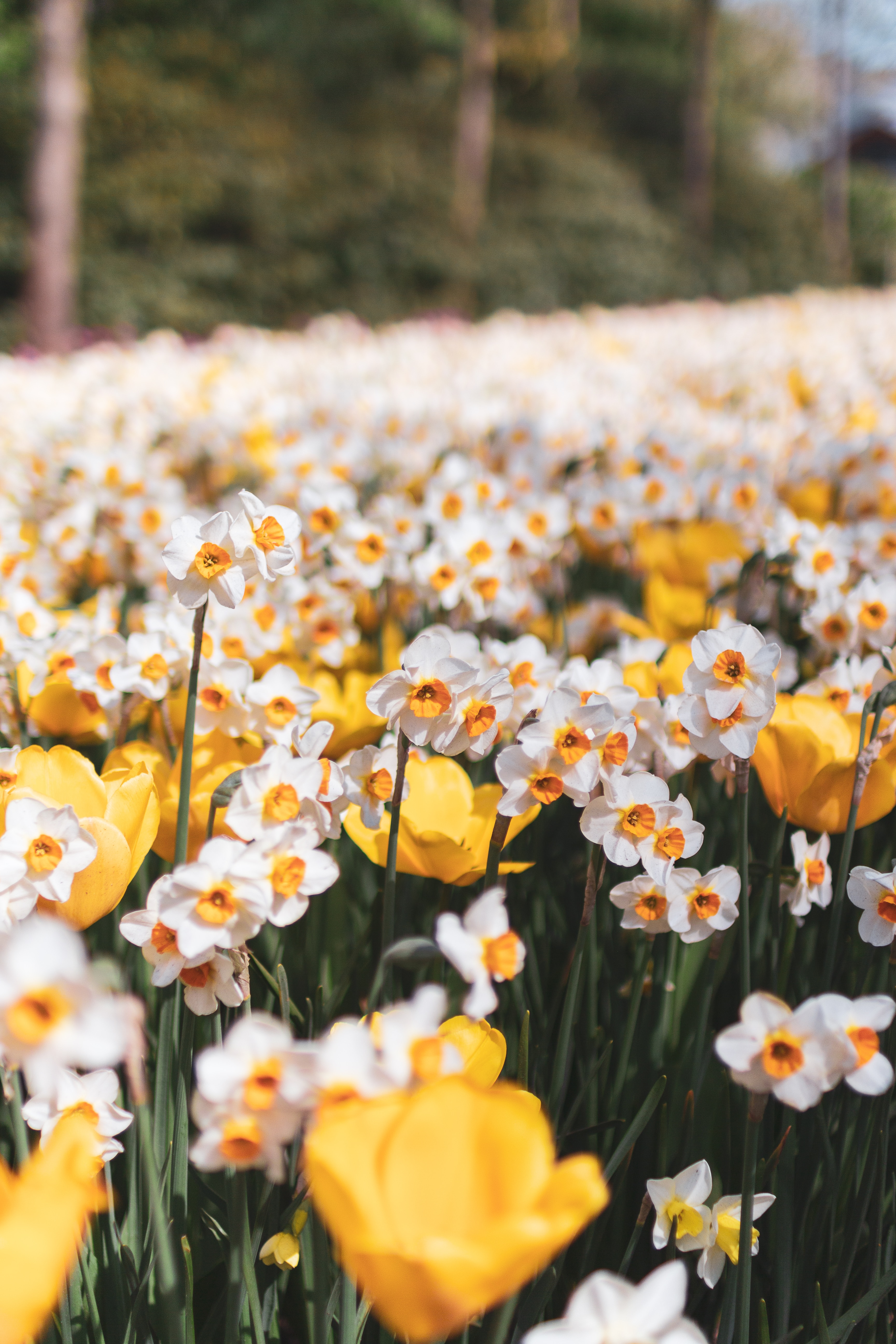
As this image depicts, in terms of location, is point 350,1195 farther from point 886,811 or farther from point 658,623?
point 658,623

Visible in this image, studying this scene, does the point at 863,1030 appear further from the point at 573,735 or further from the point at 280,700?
the point at 280,700

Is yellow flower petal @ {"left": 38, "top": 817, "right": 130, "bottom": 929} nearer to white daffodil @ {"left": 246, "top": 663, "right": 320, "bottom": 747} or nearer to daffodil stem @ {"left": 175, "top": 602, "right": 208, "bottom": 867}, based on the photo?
daffodil stem @ {"left": 175, "top": 602, "right": 208, "bottom": 867}

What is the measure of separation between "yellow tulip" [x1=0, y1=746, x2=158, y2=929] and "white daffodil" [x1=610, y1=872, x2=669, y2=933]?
401 mm

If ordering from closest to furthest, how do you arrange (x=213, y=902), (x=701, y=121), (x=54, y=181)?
(x=213, y=902) < (x=54, y=181) < (x=701, y=121)

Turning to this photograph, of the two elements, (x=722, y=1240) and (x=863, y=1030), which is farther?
(x=722, y=1240)

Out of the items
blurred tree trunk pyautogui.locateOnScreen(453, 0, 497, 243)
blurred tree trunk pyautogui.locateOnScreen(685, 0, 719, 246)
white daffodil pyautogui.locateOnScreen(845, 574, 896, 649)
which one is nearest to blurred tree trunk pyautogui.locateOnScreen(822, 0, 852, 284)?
blurred tree trunk pyautogui.locateOnScreen(685, 0, 719, 246)

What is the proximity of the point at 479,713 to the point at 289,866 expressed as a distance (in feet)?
0.81

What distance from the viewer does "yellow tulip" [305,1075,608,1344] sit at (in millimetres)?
415

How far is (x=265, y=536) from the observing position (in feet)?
2.77

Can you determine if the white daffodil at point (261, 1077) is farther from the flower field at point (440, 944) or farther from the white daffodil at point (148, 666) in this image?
the white daffodil at point (148, 666)

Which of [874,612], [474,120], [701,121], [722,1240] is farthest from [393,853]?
[701,121]

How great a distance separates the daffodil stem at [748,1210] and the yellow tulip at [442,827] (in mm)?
289

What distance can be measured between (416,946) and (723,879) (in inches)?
12.3

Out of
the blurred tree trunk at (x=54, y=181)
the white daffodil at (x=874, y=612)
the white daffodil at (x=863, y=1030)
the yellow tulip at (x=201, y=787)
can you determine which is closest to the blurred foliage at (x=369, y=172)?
the blurred tree trunk at (x=54, y=181)
